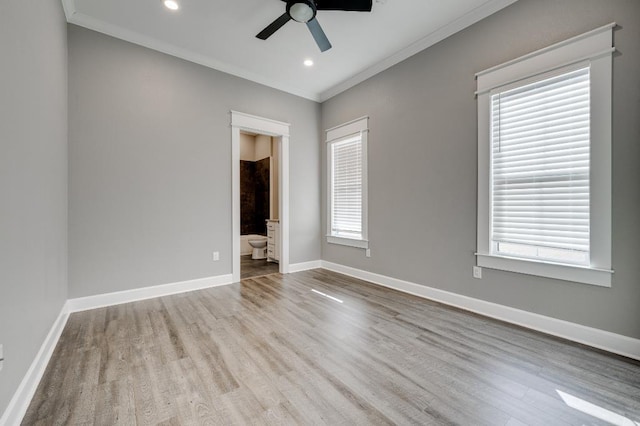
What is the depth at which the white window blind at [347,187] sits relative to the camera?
437cm

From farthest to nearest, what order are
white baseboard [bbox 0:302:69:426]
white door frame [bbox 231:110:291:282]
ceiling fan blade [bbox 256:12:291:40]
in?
white door frame [bbox 231:110:291:282], ceiling fan blade [bbox 256:12:291:40], white baseboard [bbox 0:302:69:426]

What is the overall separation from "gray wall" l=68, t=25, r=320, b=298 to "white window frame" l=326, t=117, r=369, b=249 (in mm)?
1308

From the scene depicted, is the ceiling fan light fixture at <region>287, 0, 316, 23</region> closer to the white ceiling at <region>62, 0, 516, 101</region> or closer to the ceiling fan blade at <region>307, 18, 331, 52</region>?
the ceiling fan blade at <region>307, 18, 331, 52</region>

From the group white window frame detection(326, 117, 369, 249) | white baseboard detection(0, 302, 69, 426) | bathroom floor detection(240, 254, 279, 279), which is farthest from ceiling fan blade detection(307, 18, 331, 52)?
bathroom floor detection(240, 254, 279, 279)

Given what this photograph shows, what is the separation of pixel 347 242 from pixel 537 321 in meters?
2.59

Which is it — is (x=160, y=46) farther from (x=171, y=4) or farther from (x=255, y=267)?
(x=255, y=267)

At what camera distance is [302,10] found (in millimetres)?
2439

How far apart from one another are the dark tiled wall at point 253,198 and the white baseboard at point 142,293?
9.41 feet

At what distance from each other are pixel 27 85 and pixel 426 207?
3.61 meters

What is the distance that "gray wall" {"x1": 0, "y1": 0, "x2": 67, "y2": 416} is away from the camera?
1367 millimetres

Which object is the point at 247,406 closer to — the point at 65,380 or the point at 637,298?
the point at 65,380

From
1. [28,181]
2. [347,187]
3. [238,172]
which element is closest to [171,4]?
[238,172]

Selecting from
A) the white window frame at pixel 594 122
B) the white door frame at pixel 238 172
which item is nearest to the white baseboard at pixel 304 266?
the white door frame at pixel 238 172

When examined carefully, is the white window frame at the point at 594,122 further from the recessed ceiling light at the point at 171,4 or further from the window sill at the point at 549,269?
the recessed ceiling light at the point at 171,4
